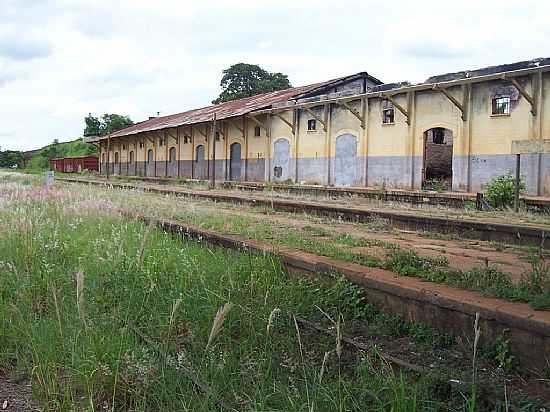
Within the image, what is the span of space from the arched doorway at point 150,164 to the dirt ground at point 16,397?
37702 mm

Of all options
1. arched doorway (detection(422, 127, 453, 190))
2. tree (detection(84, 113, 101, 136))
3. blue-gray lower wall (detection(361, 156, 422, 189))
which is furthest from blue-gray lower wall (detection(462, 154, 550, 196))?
tree (detection(84, 113, 101, 136))

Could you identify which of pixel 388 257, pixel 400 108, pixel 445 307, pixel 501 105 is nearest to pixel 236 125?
pixel 400 108

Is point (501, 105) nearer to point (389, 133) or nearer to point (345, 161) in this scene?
point (389, 133)

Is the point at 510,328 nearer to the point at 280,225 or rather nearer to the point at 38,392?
the point at 38,392

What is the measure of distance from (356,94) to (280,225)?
15150 millimetres

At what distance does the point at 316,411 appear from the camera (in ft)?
7.81

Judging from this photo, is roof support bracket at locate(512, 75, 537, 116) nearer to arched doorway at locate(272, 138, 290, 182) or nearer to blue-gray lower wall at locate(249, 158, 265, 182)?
arched doorway at locate(272, 138, 290, 182)

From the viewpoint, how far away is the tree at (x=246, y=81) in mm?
56375

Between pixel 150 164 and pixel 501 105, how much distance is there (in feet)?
93.6

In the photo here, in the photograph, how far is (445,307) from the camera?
338 cm

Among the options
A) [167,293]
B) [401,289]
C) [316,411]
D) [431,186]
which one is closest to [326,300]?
[401,289]

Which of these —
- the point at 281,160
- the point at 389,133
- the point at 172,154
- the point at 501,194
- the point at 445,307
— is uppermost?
the point at 389,133

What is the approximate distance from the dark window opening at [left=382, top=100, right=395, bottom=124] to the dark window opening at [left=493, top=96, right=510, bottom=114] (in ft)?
14.2

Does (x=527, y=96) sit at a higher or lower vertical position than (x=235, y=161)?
higher
